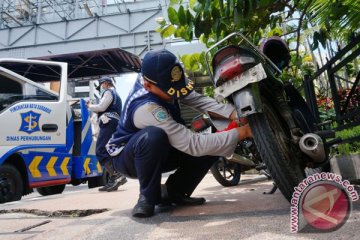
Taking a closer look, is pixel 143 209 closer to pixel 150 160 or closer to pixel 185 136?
pixel 150 160

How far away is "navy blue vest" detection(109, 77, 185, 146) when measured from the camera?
2055mm

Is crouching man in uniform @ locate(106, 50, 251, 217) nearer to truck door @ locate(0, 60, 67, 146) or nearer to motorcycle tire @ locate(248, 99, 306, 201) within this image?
motorcycle tire @ locate(248, 99, 306, 201)

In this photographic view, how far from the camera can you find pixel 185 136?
1.95 meters

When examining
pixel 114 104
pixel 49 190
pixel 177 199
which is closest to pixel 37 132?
pixel 114 104

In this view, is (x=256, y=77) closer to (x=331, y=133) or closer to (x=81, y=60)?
(x=331, y=133)

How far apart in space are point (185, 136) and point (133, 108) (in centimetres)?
37

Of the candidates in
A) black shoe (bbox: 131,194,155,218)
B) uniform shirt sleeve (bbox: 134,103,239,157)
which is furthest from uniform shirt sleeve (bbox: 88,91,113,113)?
black shoe (bbox: 131,194,155,218)

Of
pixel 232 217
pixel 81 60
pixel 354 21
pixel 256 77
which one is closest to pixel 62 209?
pixel 232 217

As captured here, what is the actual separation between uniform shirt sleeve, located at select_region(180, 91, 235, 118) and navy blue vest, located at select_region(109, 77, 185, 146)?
0.10 metres

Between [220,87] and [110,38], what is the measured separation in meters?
12.6

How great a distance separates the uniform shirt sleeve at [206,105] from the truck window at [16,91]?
2620mm

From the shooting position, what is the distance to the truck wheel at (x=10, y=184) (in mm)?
3887

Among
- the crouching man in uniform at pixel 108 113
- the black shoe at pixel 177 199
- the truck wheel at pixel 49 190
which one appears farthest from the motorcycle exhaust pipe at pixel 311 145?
the truck wheel at pixel 49 190

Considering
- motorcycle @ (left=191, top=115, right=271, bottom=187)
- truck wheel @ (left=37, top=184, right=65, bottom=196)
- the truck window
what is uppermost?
the truck window
